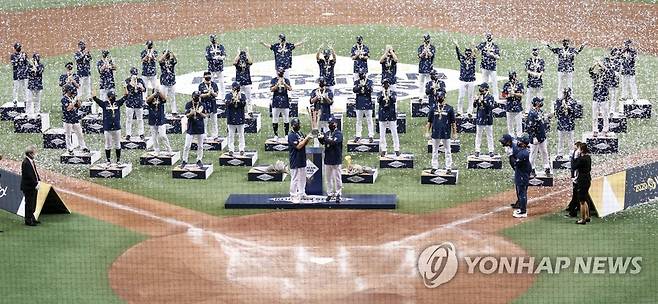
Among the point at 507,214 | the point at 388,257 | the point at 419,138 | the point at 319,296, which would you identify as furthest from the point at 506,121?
the point at 319,296

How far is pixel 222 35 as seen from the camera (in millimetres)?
42094

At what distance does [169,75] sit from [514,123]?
792 centimetres

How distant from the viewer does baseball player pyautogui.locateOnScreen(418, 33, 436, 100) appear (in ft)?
101

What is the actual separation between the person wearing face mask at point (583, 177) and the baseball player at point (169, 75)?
10.6 meters

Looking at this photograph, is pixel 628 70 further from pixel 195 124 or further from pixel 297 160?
pixel 195 124

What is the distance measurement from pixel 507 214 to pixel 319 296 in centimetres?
525

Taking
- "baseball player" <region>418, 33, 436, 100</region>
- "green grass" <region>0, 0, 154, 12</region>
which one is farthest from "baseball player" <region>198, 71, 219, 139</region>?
"green grass" <region>0, 0, 154, 12</region>

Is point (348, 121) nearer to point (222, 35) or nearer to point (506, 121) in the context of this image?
point (506, 121)

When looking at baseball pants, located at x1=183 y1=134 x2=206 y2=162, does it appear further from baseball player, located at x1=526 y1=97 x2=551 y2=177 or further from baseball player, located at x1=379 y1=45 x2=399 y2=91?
baseball player, located at x1=526 y1=97 x2=551 y2=177

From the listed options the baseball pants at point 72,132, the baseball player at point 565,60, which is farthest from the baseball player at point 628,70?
the baseball pants at point 72,132

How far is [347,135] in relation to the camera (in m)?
29.9

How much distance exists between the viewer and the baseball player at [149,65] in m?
30.9

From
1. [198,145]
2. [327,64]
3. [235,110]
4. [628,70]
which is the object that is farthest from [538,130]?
[198,145]

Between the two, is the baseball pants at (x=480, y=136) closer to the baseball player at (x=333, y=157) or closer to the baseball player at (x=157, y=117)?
the baseball player at (x=333, y=157)
